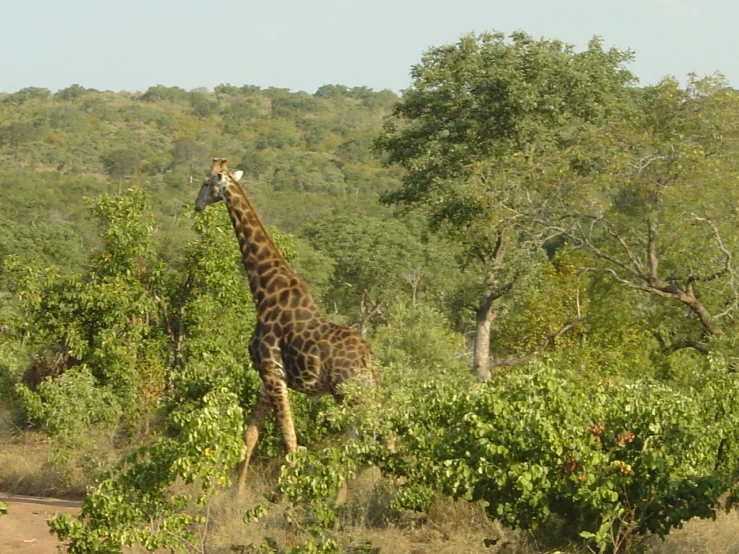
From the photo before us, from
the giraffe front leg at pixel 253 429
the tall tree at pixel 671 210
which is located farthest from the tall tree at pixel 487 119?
the giraffe front leg at pixel 253 429

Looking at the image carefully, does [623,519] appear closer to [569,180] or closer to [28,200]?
[569,180]

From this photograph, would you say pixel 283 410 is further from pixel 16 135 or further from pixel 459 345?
pixel 16 135

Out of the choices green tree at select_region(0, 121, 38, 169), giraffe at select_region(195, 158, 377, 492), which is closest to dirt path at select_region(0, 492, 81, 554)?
giraffe at select_region(195, 158, 377, 492)

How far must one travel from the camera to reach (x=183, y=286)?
1362 cm

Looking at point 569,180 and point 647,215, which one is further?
point 569,180

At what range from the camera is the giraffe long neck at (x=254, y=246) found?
10.6 m

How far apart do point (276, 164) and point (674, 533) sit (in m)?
69.7

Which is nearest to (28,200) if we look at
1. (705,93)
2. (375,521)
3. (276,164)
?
(276,164)

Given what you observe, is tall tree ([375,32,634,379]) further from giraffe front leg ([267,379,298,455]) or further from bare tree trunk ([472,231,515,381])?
giraffe front leg ([267,379,298,455])

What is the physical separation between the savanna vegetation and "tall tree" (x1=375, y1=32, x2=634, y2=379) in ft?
0.19

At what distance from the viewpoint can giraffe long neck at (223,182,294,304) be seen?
1062 centimetres

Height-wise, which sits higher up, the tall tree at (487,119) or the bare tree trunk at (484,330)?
the tall tree at (487,119)

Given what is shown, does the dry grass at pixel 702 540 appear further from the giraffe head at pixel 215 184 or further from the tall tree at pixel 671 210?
the tall tree at pixel 671 210

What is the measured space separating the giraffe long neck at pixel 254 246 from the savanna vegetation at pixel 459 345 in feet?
3.59
